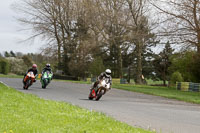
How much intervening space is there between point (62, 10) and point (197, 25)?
110ft

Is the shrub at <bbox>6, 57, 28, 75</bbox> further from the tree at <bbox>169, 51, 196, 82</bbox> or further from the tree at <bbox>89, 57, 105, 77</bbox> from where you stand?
the tree at <bbox>169, 51, 196, 82</bbox>

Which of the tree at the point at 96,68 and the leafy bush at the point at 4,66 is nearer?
the tree at the point at 96,68

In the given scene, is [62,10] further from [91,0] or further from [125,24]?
[125,24]

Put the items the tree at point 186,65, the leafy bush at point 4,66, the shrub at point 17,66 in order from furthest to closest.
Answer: the shrub at point 17,66 < the leafy bush at point 4,66 < the tree at point 186,65

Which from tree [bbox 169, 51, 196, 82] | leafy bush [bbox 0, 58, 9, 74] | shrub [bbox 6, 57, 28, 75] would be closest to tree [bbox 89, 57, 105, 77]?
tree [bbox 169, 51, 196, 82]

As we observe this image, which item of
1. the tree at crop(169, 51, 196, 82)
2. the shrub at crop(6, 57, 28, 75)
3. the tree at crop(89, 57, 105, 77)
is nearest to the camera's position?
the tree at crop(169, 51, 196, 82)

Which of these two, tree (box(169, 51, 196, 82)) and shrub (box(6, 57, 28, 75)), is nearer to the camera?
tree (box(169, 51, 196, 82))

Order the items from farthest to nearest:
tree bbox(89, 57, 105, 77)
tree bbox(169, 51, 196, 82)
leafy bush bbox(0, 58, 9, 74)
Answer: leafy bush bbox(0, 58, 9, 74) → tree bbox(89, 57, 105, 77) → tree bbox(169, 51, 196, 82)

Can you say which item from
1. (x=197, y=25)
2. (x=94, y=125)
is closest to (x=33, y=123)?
(x=94, y=125)

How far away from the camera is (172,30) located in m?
34.1

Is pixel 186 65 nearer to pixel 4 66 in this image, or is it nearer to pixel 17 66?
pixel 4 66

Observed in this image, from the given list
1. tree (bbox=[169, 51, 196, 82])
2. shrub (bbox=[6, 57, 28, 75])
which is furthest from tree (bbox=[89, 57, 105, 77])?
shrub (bbox=[6, 57, 28, 75])

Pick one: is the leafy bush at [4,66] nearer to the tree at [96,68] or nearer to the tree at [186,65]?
the tree at [96,68]

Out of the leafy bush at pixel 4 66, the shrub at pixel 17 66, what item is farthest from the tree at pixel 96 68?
the shrub at pixel 17 66
